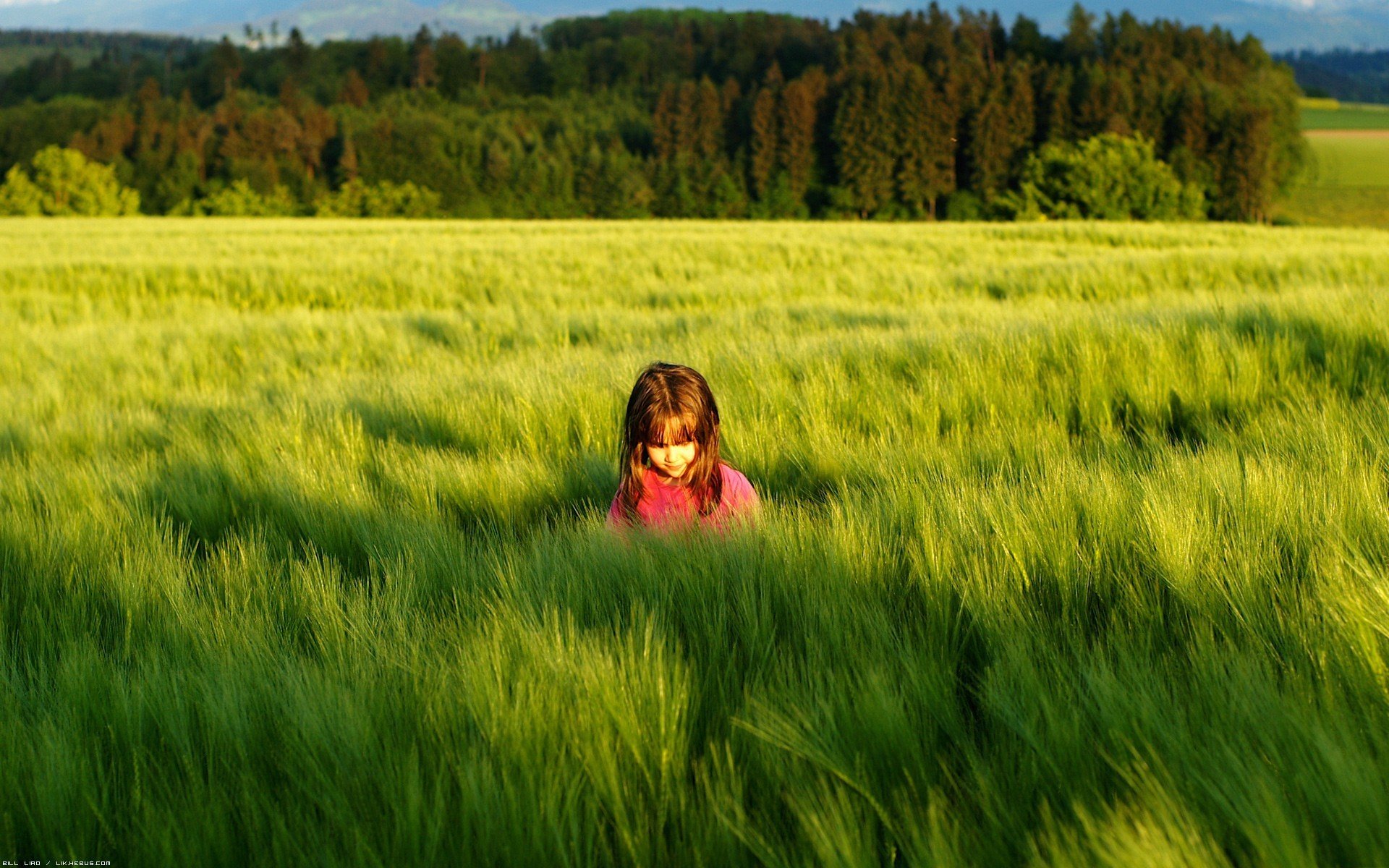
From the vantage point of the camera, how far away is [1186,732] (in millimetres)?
888

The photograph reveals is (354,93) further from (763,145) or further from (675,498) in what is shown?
(675,498)

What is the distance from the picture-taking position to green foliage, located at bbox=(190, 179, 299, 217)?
60.2 meters

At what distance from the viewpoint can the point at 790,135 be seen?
62562mm

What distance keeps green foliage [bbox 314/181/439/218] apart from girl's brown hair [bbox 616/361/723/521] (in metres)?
65.6

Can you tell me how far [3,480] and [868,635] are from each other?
2517mm

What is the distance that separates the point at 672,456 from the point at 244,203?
67.2 metres

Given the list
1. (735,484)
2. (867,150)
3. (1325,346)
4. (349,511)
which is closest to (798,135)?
(867,150)

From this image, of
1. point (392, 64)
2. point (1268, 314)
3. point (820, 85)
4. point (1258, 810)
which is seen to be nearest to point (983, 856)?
point (1258, 810)

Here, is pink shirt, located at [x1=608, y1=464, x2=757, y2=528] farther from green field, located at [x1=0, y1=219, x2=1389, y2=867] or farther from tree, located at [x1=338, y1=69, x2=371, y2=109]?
tree, located at [x1=338, y1=69, x2=371, y2=109]

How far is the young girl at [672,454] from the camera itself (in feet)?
7.16

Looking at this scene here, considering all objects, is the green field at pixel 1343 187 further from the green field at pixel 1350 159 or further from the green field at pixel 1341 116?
the green field at pixel 1341 116

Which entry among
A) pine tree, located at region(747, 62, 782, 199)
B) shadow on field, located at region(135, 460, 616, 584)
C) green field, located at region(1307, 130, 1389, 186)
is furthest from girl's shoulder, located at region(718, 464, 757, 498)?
green field, located at region(1307, 130, 1389, 186)

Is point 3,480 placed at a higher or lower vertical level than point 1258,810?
lower

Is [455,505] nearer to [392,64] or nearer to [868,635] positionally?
[868,635]
